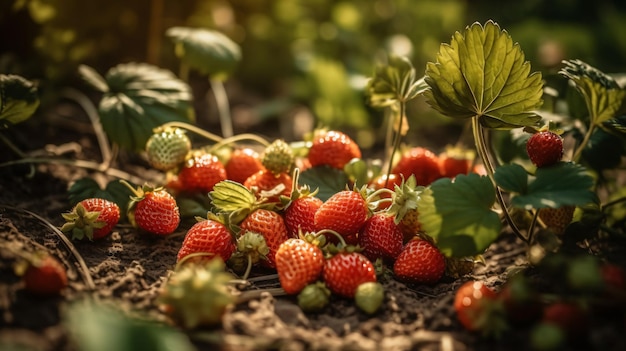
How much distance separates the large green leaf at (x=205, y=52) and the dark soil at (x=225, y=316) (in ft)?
2.15

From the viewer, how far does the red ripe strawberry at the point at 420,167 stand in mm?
1648

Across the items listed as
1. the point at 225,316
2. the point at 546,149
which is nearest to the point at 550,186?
the point at 546,149

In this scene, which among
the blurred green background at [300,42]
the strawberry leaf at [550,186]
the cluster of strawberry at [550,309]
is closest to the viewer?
the cluster of strawberry at [550,309]

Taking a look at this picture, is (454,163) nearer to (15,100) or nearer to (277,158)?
(277,158)

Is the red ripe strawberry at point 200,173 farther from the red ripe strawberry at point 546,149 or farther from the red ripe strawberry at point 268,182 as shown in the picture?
the red ripe strawberry at point 546,149

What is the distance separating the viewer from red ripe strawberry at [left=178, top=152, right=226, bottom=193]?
1557mm

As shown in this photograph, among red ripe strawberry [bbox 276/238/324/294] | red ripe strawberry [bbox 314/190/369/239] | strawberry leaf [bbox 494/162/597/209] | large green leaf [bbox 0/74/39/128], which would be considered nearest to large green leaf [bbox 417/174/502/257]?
strawberry leaf [bbox 494/162/597/209]

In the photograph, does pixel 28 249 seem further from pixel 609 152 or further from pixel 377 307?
pixel 609 152

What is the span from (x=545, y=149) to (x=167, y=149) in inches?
38.4

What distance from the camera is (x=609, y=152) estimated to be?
1660 mm

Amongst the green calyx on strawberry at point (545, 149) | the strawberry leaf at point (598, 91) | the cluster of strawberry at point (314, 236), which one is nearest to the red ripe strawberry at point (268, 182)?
the cluster of strawberry at point (314, 236)

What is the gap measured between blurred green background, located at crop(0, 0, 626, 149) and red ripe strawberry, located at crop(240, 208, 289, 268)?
0.84 m

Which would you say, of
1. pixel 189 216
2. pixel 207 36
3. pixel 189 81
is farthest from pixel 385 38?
pixel 189 216

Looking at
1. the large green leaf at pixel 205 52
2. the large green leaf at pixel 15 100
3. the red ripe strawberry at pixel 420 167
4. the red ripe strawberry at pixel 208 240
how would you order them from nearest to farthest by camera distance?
the red ripe strawberry at pixel 208 240 → the large green leaf at pixel 15 100 → the red ripe strawberry at pixel 420 167 → the large green leaf at pixel 205 52
